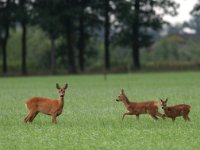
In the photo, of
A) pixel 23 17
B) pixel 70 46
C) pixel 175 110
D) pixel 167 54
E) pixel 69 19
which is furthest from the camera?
pixel 167 54

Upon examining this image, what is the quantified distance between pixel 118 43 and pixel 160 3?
23.2 feet

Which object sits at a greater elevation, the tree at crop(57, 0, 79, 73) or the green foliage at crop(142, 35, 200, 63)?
the tree at crop(57, 0, 79, 73)

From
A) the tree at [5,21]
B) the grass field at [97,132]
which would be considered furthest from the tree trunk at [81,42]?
the grass field at [97,132]

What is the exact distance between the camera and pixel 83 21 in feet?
252

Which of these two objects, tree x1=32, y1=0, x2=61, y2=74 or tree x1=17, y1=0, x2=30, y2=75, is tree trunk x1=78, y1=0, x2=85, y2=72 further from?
tree x1=17, y1=0, x2=30, y2=75

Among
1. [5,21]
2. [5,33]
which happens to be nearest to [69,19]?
[5,21]

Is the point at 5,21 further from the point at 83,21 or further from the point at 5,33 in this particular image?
the point at 83,21

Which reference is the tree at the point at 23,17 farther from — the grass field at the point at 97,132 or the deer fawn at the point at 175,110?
the deer fawn at the point at 175,110

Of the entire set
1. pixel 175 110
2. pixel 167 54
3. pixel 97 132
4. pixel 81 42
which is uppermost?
pixel 81 42

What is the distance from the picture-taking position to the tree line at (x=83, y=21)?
7288 cm

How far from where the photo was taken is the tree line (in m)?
72.9

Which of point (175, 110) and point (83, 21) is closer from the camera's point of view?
point (175, 110)

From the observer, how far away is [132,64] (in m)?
76.6

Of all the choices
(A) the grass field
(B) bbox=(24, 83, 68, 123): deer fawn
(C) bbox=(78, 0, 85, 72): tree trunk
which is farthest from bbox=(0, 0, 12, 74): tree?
(B) bbox=(24, 83, 68, 123): deer fawn
